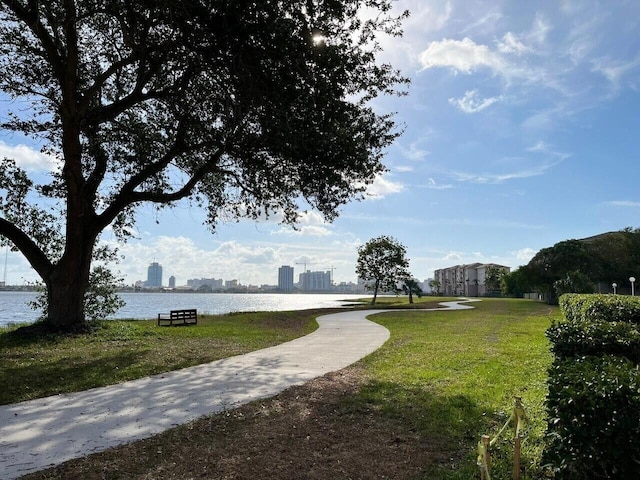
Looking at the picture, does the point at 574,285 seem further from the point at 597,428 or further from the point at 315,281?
the point at 315,281

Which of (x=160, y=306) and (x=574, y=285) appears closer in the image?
(x=574, y=285)

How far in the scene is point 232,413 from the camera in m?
5.27

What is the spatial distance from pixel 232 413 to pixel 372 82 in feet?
27.8

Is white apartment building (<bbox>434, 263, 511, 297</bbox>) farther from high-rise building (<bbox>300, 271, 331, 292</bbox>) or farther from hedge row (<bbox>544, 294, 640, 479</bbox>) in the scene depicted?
hedge row (<bbox>544, 294, 640, 479</bbox>)

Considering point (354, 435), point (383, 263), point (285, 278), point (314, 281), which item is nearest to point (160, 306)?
point (383, 263)

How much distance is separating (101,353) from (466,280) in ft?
400

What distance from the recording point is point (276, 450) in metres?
4.05

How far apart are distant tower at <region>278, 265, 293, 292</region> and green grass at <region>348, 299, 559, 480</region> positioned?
145 m

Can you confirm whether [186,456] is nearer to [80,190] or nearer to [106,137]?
[80,190]

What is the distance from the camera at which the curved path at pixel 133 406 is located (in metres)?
4.17

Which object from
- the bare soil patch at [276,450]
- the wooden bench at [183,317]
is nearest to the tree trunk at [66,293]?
the wooden bench at [183,317]

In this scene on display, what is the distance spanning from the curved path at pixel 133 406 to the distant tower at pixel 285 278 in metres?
146

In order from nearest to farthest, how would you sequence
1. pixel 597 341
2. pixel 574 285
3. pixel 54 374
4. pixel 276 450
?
1. pixel 276 450
2. pixel 597 341
3. pixel 54 374
4. pixel 574 285

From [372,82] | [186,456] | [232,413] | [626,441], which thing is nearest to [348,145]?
[372,82]
